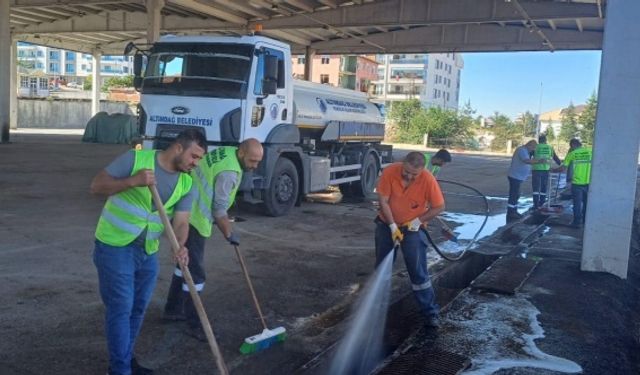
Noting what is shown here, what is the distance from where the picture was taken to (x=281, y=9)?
21.5 m

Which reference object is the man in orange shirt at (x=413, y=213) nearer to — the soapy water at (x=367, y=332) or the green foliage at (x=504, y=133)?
the soapy water at (x=367, y=332)

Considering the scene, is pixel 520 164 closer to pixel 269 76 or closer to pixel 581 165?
pixel 581 165

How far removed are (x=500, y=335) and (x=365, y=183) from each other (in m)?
9.31

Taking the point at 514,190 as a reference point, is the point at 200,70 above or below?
above

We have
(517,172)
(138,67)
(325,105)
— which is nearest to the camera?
(138,67)

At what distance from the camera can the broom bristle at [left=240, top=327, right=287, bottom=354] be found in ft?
14.1

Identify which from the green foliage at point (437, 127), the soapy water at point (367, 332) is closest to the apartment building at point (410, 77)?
the green foliage at point (437, 127)

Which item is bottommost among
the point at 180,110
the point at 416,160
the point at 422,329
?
the point at 422,329

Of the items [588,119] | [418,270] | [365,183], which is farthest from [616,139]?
[588,119]

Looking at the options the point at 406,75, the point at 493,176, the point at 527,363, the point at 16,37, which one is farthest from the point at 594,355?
the point at 406,75

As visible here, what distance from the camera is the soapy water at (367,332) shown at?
4625 millimetres

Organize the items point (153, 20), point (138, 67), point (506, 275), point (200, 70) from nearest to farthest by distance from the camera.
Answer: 1. point (506, 275)
2. point (200, 70)
3. point (138, 67)
4. point (153, 20)

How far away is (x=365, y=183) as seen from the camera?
14.1 meters

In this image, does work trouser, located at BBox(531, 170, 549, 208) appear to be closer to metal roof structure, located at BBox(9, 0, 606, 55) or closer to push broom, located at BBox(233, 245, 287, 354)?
metal roof structure, located at BBox(9, 0, 606, 55)
